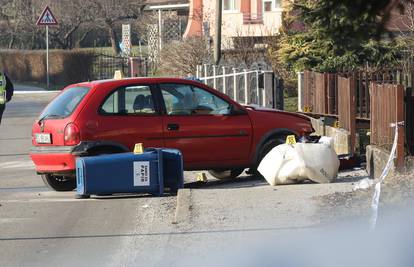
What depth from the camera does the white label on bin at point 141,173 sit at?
10.5m

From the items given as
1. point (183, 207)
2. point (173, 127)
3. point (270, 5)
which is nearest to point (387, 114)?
point (173, 127)

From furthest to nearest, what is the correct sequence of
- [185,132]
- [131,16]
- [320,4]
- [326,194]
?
[131,16] < [185,132] < [326,194] < [320,4]

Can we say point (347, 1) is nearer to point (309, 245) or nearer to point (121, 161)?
point (309, 245)

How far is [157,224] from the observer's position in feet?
29.7

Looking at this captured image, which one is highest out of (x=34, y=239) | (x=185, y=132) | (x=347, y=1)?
(x=347, y=1)

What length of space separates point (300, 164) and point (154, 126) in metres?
2.14

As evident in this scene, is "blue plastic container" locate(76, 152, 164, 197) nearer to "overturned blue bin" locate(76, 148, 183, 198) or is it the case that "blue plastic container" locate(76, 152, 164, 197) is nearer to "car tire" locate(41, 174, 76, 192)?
"overturned blue bin" locate(76, 148, 183, 198)

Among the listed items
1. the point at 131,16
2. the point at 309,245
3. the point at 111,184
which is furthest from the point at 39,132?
the point at 131,16

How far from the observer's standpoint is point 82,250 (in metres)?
7.92

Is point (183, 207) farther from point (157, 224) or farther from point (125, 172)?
point (125, 172)

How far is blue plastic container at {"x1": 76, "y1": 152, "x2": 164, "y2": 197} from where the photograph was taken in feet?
34.3

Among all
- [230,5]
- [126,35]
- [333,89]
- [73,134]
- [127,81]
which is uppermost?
[230,5]

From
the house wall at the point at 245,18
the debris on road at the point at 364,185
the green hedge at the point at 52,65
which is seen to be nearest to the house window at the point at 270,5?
the house wall at the point at 245,18

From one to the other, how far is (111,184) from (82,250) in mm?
2695
